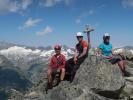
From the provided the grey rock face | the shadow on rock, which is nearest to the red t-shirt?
the grey rock face

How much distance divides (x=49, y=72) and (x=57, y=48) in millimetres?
2066

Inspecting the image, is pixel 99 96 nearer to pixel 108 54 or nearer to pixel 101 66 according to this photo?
pixel 101 66

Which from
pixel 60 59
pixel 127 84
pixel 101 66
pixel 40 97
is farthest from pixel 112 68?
pixel 40 97

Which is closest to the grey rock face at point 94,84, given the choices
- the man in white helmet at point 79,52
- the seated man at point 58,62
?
the man in white helmet at point 79,52

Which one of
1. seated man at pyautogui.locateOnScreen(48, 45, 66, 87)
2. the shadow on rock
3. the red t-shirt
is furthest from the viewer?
the red t-shirt

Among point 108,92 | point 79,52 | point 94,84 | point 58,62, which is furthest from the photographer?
point 79,52

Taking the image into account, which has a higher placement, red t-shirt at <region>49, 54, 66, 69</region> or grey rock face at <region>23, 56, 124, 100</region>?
red t-shirt at <region>49, 54, 66, 69</region>

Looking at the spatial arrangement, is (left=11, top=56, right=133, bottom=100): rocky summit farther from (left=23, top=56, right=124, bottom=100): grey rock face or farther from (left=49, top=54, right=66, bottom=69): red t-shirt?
(left=49, top=54, right=66, bottom=69): red t-shirt

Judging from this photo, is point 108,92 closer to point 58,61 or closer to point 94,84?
point 94,84

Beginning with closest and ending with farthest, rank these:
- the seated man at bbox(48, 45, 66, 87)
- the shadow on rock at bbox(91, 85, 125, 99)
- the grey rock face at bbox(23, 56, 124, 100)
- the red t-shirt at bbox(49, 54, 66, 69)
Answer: the grey rock face at bbox(23, 56, 124, 100) < the shadow on rock at bbox(91, 85, 125, 99) < the seated man at bbox(48, 45, 66, 87) < the red t-shirt at bbox(49, 54, 66, 69)

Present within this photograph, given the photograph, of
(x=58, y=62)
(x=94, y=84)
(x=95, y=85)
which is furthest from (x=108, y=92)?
(x=58, y=62)

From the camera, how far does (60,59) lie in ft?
71.4

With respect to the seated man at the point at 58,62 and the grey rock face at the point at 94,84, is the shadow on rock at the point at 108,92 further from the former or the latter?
the seated man at the point at 58,62

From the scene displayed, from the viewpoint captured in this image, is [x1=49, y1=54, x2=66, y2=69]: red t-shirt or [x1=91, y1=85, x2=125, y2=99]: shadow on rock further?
[x1=49, y1=54, x2=66, y2=69]: red t-shirt
